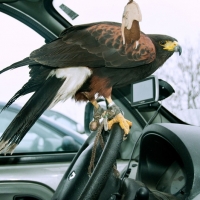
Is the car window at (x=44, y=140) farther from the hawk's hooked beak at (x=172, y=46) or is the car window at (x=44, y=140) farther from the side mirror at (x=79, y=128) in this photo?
the hawk's hooked beak at (x=172, y=46)

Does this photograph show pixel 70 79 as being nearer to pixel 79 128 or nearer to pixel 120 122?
pixel 120 122

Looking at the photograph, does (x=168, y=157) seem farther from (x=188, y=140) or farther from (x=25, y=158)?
(x=25, y=158)

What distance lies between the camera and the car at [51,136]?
1.84m

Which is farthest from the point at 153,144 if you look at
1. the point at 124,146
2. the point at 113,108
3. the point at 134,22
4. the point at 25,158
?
the point at 25,158

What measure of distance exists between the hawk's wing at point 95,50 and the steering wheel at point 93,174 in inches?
8.7

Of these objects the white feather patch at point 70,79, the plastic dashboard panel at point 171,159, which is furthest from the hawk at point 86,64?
the plastic dashboard panel at point 171,159

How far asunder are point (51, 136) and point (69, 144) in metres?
0.10

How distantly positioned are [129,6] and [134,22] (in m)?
0.04

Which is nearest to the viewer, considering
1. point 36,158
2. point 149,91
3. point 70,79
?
point 70,79

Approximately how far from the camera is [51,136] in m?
1.90

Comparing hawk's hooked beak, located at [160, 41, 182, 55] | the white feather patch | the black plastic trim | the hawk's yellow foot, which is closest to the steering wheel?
the hawk's yellow foot

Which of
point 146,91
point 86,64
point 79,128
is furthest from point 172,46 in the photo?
point 79,128

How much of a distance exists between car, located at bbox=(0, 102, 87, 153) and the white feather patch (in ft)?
2.96

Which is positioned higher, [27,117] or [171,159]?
[27,117]
